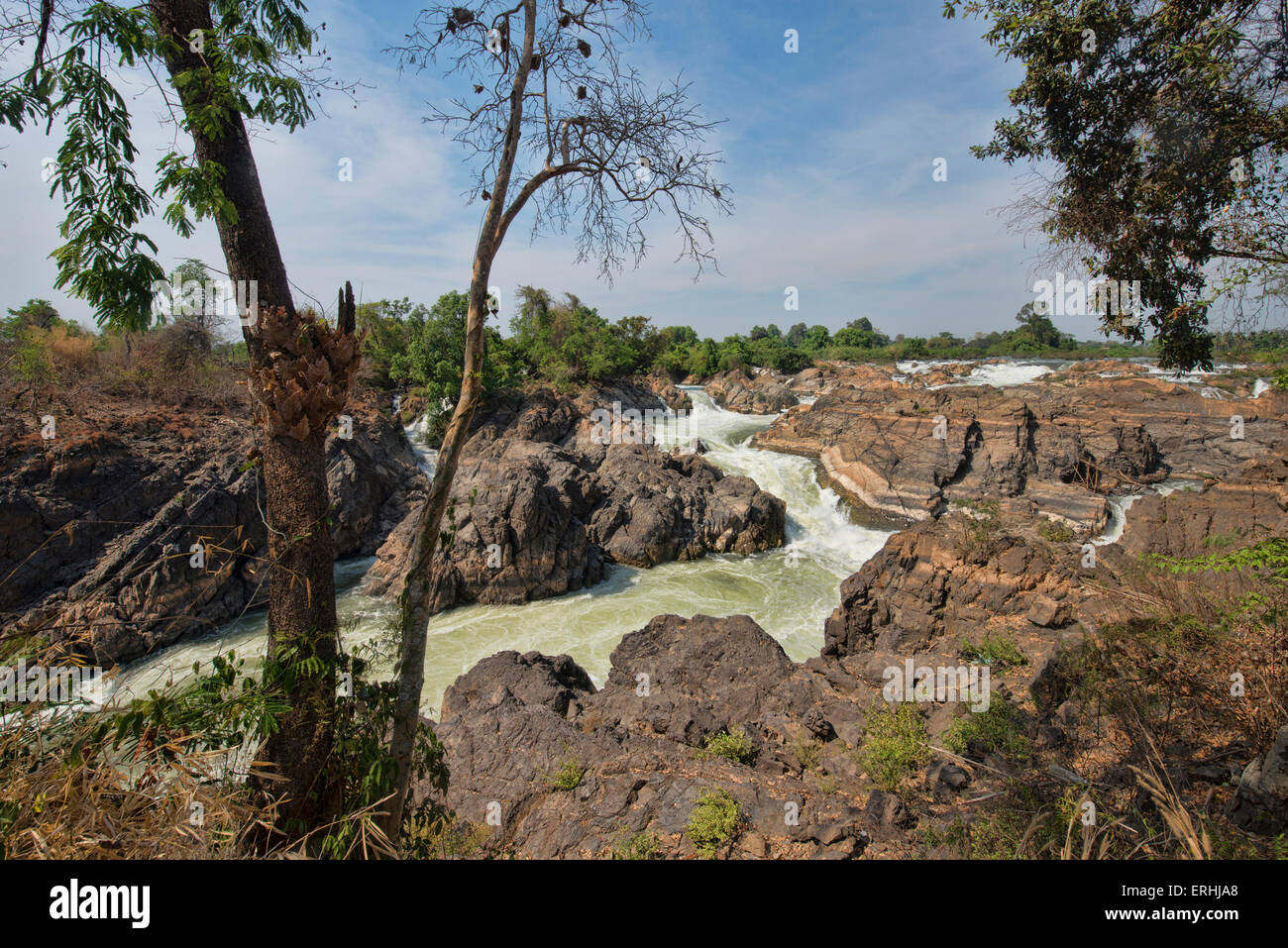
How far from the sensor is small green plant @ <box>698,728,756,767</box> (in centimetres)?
520

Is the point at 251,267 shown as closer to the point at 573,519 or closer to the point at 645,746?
the point at 645,746

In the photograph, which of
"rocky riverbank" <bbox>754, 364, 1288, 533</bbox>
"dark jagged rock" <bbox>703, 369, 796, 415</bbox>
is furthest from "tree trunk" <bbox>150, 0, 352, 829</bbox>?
"dark jagged rock" <bbox>703, 369, 796, 415</bbox>

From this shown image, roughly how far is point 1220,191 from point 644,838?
20.0ft

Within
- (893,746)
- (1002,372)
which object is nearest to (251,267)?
(893,746)

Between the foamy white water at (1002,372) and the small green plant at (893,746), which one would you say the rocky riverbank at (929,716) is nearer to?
the small green plant at (893,746)

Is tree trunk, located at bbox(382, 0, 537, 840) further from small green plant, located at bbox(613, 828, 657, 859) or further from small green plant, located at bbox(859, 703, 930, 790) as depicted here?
small green plant, located at bbox(859, 703, 930, 790)

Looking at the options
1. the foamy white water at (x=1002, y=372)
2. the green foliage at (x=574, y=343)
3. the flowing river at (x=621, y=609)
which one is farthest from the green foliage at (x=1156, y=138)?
the foamy white water at (x=1002, y=372)

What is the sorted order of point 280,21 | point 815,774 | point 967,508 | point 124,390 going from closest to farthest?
point 280,21, point 815,774, point 124,390, point 967,508

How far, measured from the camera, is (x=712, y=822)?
3715mm

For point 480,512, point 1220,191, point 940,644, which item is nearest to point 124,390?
point 480,512

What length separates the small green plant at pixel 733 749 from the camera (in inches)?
205

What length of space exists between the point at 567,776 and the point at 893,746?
2840 millimetres
